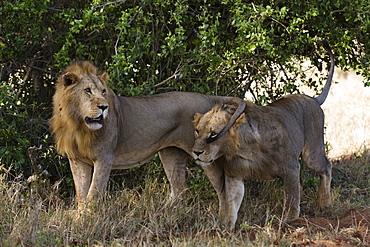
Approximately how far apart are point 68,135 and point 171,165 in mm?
1118

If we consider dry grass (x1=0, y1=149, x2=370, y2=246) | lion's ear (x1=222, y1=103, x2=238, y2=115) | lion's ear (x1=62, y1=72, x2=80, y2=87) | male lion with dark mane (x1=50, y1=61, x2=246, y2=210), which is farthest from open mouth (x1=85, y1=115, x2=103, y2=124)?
lion's ear (x1=222, y1=103, x2=238, y2=115)

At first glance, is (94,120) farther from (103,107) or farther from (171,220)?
(171,220)

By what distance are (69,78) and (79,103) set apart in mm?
218

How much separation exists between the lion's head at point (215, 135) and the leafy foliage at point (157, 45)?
825 millimetres

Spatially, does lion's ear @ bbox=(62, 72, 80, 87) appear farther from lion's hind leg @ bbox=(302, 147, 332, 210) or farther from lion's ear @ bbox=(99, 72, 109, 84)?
lion's hind leg @ bbox=(302, 147, 332, 210)

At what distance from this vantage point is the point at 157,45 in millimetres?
6320

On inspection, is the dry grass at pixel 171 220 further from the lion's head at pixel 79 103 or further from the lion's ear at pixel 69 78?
the lion's ear at pixel 69 78

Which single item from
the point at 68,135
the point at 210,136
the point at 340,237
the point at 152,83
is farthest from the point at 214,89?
the point at 340,237

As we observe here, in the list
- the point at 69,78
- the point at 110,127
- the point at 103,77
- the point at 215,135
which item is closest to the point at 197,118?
the point at 215,135

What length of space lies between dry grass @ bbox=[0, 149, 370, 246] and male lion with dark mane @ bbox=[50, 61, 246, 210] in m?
0.28

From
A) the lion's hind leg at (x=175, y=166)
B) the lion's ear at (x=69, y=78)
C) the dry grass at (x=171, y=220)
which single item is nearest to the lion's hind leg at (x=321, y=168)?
the dry grass at (x=171, y=220)

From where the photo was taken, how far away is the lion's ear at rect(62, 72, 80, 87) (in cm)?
473

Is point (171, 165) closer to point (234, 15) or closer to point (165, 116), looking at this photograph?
point (165, 116)

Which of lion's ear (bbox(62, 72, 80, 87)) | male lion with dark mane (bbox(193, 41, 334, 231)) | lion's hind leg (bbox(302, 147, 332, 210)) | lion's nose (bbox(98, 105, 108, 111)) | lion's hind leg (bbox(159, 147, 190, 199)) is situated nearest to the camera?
lion's nose (bbox(98, 105, 108, 111))
